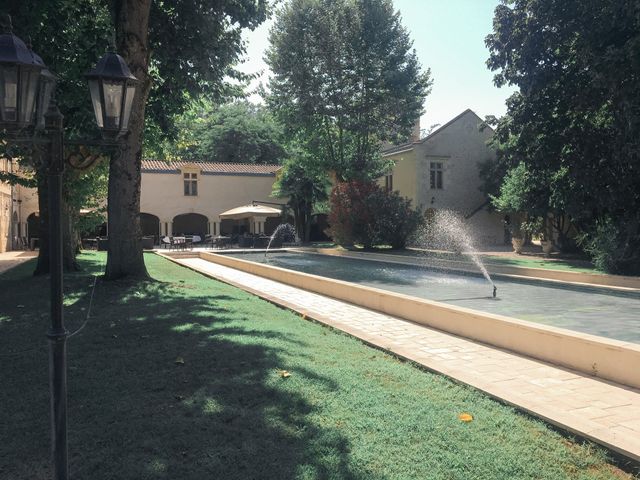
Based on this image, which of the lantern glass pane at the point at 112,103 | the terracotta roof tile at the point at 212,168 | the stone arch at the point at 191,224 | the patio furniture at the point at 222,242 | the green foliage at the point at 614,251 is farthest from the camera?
the stone arch at the point at 191,224

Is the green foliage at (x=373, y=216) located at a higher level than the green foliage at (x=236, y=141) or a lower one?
lower

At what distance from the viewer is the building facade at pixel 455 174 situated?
34781 mm

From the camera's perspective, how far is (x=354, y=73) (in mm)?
29578

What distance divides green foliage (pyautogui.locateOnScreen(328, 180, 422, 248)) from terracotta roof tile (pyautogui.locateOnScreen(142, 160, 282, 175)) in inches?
685

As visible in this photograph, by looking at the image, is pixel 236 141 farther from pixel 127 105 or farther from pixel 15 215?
pixel 127 105

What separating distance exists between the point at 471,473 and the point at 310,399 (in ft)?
4.94

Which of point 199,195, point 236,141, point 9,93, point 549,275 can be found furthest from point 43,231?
point 236,141

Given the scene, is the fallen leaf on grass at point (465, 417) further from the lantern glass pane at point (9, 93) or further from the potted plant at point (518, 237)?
the potted plant at point (518, 237)

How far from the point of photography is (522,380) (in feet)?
16.4

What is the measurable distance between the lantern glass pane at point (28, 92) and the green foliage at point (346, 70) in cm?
2706

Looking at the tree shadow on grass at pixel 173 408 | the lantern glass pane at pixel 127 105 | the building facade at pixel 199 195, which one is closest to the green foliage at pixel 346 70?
the building facade at pixel 199 195

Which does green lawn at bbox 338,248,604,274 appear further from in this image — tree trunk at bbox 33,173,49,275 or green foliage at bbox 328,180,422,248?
tree trunk at bbox 33,173,49,275

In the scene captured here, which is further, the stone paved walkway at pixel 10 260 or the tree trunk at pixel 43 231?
the stone paved walkway at pixel 10 260

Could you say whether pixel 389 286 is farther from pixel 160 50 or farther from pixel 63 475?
pixel 63 475
